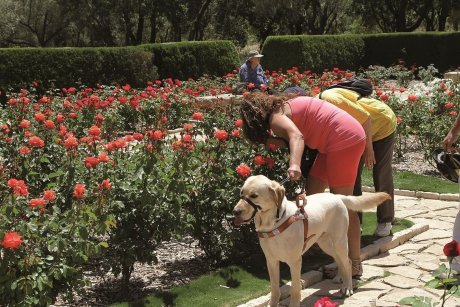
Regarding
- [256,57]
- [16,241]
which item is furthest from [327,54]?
[16,241]

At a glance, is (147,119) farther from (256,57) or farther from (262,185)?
(262,185)

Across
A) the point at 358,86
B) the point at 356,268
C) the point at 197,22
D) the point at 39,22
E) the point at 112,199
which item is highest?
the point at 39,22

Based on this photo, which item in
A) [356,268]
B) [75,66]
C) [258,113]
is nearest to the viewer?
[258,113]

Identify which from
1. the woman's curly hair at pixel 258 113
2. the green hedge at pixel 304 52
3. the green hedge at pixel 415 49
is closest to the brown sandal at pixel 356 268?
the woman's curly hair at pixel 258 113

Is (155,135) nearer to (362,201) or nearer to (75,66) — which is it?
(362,201)

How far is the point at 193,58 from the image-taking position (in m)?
22.6

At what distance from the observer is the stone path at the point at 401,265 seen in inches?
198

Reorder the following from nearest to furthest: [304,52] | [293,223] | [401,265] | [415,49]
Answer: [293,223]
[401,265]
[304,52]
[415,49]

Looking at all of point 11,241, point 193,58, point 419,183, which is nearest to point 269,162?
point 11,241

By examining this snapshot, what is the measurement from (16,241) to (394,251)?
146 inches

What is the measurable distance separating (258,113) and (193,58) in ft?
59.6

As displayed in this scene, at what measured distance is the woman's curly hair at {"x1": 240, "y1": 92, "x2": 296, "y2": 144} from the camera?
15.3 feet

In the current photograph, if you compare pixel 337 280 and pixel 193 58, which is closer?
pixel 337 280

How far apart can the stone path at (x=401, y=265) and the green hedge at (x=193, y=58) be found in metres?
14.9
